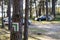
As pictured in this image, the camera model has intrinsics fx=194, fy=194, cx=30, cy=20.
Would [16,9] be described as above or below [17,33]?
above

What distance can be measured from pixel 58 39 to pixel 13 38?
34.6 ft

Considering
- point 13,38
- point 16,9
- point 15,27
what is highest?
point 16,9

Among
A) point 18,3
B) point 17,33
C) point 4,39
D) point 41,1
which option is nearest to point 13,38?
point 17,33

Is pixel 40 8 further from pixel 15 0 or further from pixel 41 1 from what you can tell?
pixel 15 0

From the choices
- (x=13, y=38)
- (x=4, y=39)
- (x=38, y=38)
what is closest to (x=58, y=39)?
(x=38, y=38)

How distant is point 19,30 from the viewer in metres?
5.80

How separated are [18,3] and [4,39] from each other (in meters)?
9.77

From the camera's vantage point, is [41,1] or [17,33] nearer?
[17,33]

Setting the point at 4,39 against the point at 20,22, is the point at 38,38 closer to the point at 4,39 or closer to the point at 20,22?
the point at 4,39

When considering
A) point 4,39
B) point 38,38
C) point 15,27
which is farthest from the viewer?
point 38,38

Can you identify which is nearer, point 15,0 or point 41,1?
point 15,0

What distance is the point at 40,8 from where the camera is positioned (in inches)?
1754

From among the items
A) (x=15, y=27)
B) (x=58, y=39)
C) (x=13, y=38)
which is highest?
(x=15, y=27)

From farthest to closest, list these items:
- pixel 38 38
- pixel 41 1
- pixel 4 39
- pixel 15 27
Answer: pixel 41 1 → pixel 38 38 → pixel 4 39 → pixel 15 27
